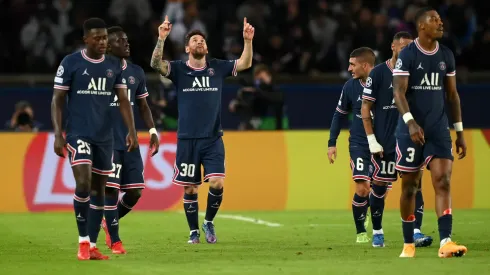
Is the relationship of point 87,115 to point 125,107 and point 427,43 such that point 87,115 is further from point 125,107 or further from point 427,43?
point 427,43

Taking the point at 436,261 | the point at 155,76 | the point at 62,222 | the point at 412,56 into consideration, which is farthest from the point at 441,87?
the point at 155,76

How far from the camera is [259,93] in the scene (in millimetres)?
22734

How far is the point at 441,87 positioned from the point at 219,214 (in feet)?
27.1

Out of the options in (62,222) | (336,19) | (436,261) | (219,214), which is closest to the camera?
(436,261)

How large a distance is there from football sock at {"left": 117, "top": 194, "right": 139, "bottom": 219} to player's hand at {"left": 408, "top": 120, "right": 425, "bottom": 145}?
4131 millimetres

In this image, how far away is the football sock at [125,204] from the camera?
47.8 feet

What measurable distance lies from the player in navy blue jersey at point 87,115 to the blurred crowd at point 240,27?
12.5 m

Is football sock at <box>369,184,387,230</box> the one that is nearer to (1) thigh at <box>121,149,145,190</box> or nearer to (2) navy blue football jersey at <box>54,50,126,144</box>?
(1) thigh at <box>121,149,145,190</box>

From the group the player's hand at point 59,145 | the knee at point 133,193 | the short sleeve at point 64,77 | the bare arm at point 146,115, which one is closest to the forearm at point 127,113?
the short sleeve at point 64,77

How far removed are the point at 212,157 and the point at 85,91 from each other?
120 inches

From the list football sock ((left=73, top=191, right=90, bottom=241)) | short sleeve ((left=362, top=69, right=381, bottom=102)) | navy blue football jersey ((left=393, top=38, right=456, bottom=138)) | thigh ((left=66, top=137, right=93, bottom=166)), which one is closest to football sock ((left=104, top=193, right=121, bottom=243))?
football sock ((left=73, top=191, right=90, bottom=241))

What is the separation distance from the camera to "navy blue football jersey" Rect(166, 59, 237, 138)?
49.5 feet

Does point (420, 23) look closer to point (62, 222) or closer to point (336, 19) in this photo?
point (62, 222)

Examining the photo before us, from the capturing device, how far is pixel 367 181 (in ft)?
48.5
